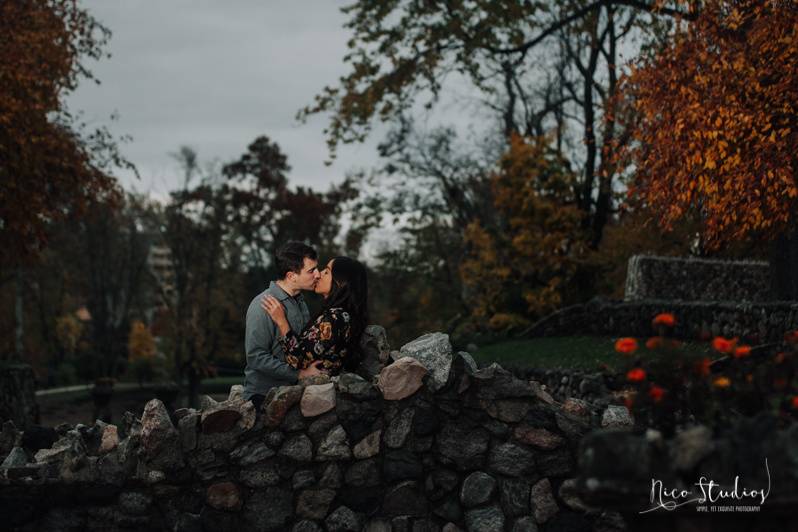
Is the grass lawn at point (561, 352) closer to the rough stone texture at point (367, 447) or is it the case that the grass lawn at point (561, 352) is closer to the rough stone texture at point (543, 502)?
the rough stone texture at point (543, 502)

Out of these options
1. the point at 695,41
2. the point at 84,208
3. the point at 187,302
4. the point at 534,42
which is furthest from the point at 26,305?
the point at 695,41

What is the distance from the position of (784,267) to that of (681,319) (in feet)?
8.92

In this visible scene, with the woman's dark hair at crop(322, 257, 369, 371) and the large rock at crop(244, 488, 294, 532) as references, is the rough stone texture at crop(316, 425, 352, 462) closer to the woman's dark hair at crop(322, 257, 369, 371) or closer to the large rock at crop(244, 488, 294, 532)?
the large rock at crop(244, 488, 294, 532)

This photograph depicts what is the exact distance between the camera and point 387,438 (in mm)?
6891

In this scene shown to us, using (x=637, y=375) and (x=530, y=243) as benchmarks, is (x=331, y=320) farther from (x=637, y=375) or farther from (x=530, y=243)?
(x=530, y=243)

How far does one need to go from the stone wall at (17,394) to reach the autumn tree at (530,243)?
47.6ft

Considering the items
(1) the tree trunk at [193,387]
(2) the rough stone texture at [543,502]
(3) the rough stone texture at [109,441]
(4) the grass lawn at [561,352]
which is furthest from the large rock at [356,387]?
(1) the tree trunk at [193,387]

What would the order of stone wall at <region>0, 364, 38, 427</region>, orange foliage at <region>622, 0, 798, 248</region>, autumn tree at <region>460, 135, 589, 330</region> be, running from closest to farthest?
1. orange foliage at <region>622, 0, 798, 248</region>
2. stone wall at <region>0, 364, 38, 427</region>
3. autumn tree at <region>460, 135, 589, 330</region>

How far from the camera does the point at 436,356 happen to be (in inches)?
274

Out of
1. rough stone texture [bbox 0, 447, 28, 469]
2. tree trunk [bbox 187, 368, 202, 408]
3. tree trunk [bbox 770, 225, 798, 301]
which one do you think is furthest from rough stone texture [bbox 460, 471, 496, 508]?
tree trunk [bbox 187, 368, 202, 408]

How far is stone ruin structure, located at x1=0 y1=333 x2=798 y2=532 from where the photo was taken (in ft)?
22.3

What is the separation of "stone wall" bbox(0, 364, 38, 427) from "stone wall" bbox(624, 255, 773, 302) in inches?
616

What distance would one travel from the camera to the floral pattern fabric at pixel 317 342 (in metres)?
7.01

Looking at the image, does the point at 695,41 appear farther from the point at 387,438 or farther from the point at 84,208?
the point at 84,208
